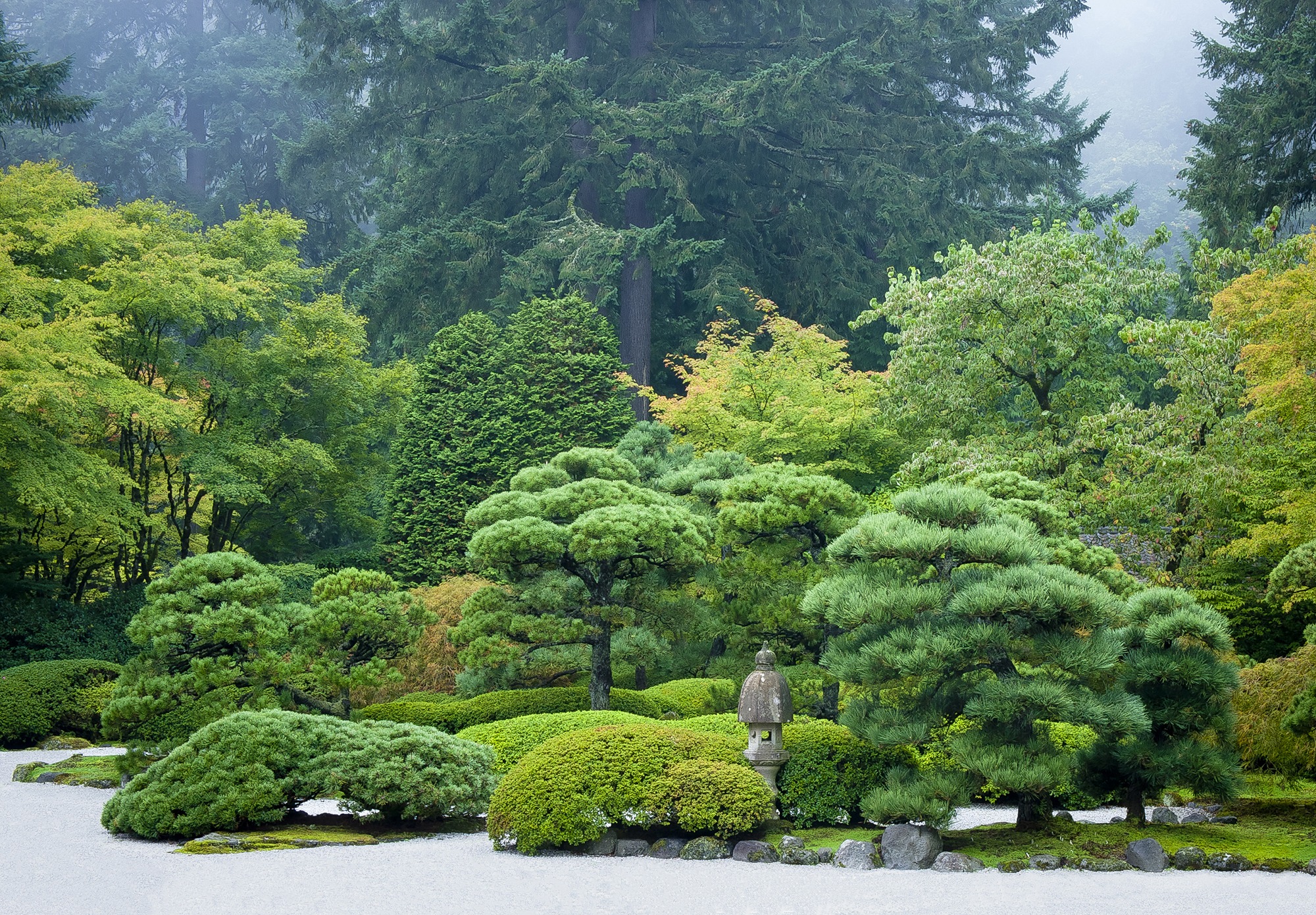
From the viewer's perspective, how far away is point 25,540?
60.1 feet

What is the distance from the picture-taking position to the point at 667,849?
323 inches

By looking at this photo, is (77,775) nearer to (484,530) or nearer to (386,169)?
(484,530)

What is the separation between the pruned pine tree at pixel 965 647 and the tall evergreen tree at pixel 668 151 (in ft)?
45.7

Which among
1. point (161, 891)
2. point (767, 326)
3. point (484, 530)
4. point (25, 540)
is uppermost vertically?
point (767, 326)

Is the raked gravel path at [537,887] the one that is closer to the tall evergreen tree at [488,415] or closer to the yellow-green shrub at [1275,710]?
the yellow-green shrub at [1275,710]

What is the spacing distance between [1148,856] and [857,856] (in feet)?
6.04

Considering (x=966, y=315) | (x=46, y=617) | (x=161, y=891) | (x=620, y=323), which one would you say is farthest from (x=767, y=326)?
(x=161, y=891)

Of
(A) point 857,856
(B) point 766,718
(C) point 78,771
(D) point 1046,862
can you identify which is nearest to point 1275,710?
(D) point 1046,862

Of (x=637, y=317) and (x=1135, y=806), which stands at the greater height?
(x=637, y=317)

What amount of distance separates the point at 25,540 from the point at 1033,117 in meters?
27.3

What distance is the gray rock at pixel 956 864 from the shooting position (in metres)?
7.60

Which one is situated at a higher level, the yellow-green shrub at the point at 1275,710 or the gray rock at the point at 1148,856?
the yellow-green shrub at the point at 1275,710

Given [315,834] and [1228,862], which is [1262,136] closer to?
[1228,862]

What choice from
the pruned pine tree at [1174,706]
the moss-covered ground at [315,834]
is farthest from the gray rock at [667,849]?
the pruned pine tree at [1174,706]
